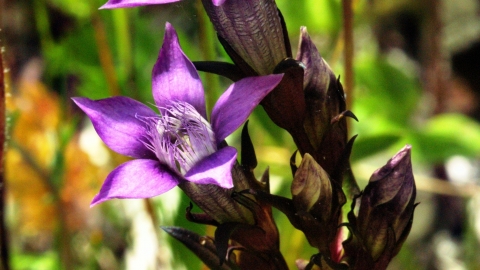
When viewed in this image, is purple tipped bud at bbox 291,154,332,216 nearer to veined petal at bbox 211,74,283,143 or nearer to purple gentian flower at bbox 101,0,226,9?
veined petal at bbox 211,74,283,143

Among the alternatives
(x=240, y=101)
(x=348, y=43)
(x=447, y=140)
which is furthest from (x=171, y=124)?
(x=447, y=140)

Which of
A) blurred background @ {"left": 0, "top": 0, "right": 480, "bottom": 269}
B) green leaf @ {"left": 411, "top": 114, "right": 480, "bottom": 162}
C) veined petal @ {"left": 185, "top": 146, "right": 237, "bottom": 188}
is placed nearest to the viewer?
veined petal @ {"left": 185, "top": 146, "right": 237, "bottom": 188}

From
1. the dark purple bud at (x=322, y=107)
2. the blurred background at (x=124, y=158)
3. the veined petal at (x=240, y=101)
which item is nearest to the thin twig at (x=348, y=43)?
the blurred background at (x=124, y=158)

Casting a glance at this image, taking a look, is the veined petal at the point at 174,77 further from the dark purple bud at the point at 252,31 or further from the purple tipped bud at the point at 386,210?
the purple tipped bud at the point at 386,210

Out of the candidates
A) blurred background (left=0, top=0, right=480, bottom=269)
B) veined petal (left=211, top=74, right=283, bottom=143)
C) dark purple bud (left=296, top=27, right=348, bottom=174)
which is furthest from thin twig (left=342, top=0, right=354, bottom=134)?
veined petal (left=211, top=74, right=283, bottom=143)

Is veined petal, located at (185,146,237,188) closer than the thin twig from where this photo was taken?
Yes

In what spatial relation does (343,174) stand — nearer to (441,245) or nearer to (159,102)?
(159,102)
